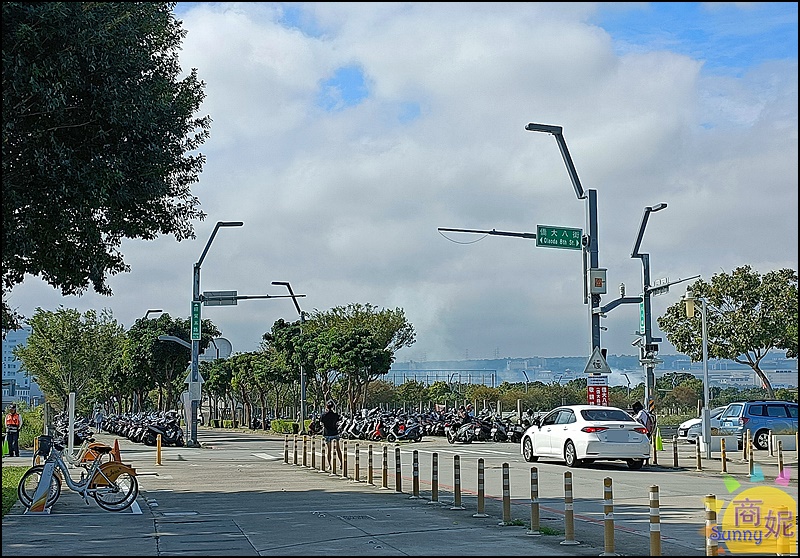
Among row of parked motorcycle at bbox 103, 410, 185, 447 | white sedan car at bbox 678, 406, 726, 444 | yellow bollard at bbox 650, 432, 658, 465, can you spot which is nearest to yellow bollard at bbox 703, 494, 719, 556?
yellow bollard at bbox 650, 432, 658, 465

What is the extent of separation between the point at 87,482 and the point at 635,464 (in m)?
14.0

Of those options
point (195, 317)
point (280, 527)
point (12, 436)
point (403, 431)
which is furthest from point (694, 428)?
point (280, 527)

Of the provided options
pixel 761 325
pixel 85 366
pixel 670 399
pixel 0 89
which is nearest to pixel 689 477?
pixel 761 325

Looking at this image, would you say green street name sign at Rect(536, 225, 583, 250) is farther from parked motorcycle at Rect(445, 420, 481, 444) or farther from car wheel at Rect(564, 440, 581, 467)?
parked motorcycle at Rect(445, 420, 481, 444)

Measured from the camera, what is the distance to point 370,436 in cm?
4353

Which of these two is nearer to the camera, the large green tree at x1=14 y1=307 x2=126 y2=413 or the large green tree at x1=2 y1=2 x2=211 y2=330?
the large green tree at x1=2 y1=2 x2=211 y2=330

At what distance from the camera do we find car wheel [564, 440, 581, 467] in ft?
82.1

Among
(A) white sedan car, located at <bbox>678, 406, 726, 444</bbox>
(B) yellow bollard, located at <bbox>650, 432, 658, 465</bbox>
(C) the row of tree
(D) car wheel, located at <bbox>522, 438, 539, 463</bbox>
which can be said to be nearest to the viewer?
(B) yellow bollard, located at <bbox>650, 432, 658, 465</bbox>

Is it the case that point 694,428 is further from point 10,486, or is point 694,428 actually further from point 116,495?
point 116,495

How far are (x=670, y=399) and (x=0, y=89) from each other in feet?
172

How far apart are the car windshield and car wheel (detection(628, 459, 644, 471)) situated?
39.2 inches

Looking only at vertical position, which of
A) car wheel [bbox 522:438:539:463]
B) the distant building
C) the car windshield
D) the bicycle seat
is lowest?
car wheel [bbox 522:438:539:463]

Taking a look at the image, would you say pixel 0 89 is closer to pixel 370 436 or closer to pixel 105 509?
pixel 105 509

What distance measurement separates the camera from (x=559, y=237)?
25.9 meters
